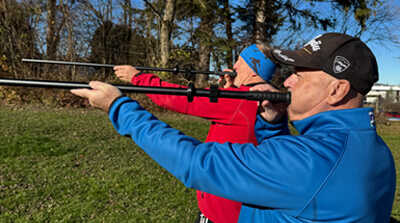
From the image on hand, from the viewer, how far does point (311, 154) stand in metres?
1.09

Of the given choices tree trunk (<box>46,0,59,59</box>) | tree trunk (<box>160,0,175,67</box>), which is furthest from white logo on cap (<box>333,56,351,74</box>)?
tree trunk (<box>46,0,59,59</box>)

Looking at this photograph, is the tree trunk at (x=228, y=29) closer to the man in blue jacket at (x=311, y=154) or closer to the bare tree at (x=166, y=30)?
the bare tree at (x=166, y=30)

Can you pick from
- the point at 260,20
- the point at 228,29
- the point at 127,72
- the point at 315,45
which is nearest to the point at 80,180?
the point at 127,72

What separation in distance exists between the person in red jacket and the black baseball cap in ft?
2.82

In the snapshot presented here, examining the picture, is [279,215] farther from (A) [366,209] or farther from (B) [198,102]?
(B) [198,102]

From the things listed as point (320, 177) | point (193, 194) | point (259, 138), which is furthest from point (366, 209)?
point (193, 194)

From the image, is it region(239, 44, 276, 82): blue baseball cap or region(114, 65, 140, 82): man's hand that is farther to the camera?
region(114, 65, 140, 82): man's hand

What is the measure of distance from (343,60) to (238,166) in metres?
0.67

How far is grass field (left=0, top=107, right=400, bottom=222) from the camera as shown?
15.2 feet

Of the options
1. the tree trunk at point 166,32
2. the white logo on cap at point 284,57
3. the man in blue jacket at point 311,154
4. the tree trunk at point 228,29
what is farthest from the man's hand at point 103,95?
the tree trunk at point 228,29

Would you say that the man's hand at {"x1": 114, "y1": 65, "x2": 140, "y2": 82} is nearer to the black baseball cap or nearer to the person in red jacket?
the person in red jacket

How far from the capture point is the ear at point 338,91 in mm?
1281

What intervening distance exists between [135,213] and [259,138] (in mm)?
3380

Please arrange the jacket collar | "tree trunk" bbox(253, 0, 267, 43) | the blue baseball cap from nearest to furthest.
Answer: the jacket collar < the blue baseball cap < "tree trunk" bbox(253, 0, 267, 43)
